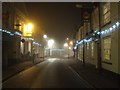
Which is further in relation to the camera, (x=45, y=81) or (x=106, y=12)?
(x=106, y=12)

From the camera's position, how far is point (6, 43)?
33.7 metres

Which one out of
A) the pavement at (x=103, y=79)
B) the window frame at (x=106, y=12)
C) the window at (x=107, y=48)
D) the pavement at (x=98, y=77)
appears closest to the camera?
the pavement at (x=103, y=79)

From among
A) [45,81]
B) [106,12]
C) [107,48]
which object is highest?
[106,12]

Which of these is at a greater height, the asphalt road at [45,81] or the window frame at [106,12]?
the window frame at [106,12]

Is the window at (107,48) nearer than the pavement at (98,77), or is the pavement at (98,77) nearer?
the pavement at (98,77)

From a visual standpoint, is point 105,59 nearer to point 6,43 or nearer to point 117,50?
point 117,50

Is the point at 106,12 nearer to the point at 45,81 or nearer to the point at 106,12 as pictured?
the point at 106,12

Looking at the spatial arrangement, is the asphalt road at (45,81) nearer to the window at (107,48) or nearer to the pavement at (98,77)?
the pavement at (98,77)

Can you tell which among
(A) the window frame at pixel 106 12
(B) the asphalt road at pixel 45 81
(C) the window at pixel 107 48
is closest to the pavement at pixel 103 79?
(B) the asphalt road at pixel 45 81

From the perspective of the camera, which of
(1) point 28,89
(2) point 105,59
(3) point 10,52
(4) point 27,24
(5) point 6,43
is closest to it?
(1) point 28,89

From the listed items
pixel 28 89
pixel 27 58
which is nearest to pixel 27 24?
pixel 27 58

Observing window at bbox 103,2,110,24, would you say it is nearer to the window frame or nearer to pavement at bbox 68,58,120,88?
the window frame

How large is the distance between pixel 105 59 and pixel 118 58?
5.50 meters

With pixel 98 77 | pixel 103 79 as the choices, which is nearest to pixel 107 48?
pixel 98 77
